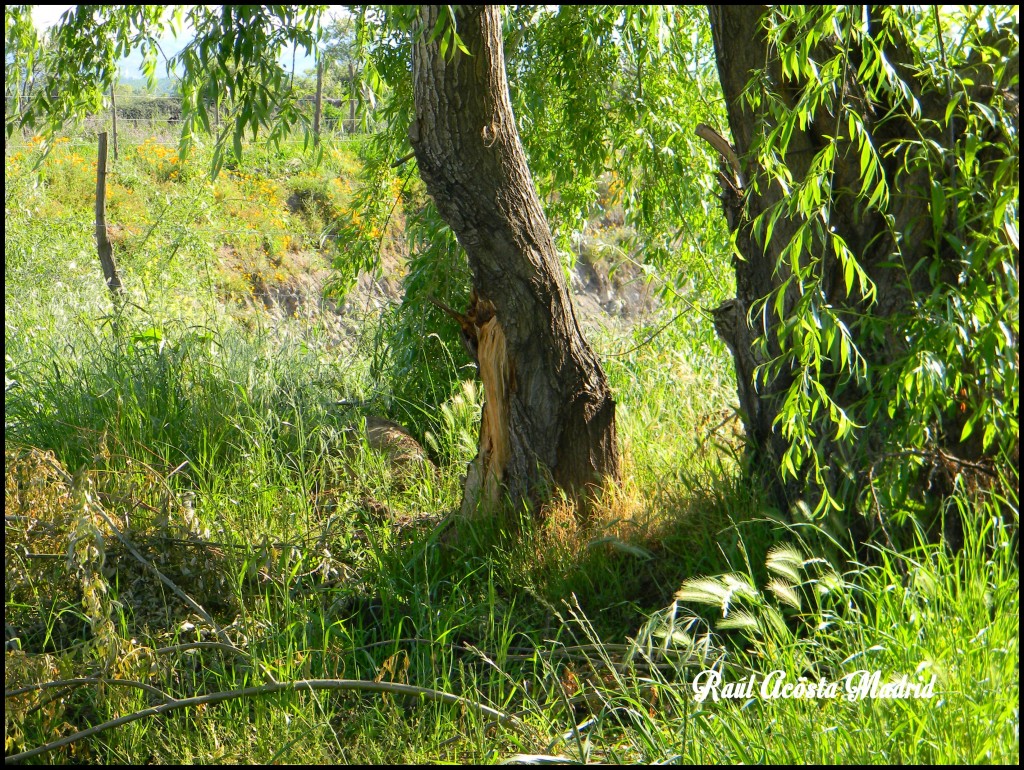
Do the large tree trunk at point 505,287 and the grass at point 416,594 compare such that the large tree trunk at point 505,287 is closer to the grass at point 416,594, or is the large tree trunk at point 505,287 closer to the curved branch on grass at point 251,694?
the grass at point 416,594

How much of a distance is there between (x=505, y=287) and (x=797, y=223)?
122 centimetres

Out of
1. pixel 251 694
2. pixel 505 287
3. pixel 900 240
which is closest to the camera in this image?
pixel 251 694

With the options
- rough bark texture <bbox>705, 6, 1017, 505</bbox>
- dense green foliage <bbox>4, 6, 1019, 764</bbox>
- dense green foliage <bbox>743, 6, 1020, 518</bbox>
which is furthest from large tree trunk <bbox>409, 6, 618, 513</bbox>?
dense green foliage <bbox>743, 6, 1020, 518</bbox>

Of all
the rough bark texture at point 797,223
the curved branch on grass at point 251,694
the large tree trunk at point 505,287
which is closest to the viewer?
the curved branch on grass at point 251,694

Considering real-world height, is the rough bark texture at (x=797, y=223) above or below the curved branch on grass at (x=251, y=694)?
above

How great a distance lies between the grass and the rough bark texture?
18.8 inches

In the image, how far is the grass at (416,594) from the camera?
7.27ft

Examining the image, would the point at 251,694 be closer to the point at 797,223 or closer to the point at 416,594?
the point at 416,594

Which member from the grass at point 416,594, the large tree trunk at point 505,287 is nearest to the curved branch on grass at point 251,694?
the grass at point 416,594

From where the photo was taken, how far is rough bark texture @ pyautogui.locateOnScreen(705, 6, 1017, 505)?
2.74 m

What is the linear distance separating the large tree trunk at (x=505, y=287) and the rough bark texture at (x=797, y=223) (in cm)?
69

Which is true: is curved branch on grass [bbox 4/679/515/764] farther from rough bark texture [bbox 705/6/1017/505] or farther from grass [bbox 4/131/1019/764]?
rough bark texture [bbox 705/6/1017/505]

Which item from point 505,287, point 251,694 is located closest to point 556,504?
point 505,287

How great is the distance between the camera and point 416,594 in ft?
10.8
